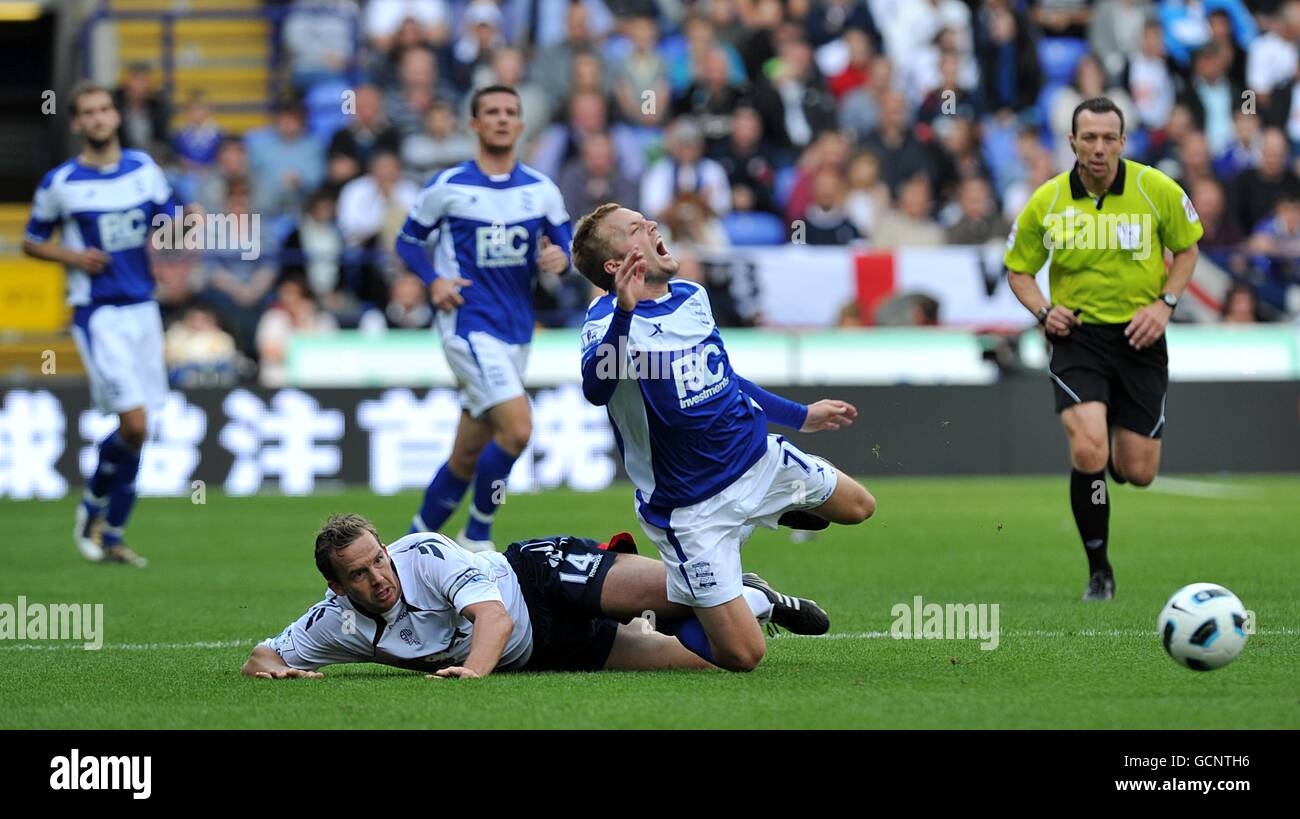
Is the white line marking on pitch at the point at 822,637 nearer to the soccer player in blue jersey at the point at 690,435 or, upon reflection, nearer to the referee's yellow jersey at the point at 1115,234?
the soccer player in blue jersey at the point at 690,435

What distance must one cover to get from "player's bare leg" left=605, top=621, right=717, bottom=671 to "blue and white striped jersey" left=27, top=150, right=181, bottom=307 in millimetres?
5869

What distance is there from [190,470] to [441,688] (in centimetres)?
1068

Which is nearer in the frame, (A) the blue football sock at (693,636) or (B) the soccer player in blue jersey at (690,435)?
(B) the soccer player in blue jersey at (690,435)

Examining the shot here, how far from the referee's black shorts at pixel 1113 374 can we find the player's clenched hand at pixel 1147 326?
0.41 ft

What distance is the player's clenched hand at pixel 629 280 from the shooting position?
6.54 meters

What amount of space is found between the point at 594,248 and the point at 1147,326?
331 cm

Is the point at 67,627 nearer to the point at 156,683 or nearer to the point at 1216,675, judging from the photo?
the point at 156,683

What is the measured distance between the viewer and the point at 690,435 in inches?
281

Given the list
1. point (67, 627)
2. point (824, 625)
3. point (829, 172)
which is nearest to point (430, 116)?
point (829, 172)

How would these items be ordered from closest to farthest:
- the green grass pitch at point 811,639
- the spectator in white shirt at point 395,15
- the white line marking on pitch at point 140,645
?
the green grass pitch at point 811,639 < the white line marking on pitch at point 140,645 < the spectator in white shirt at point 395,15

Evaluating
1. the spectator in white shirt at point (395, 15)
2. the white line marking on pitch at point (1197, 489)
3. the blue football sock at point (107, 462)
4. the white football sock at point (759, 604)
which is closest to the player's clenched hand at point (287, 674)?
the white football sock at point (759, 604)
